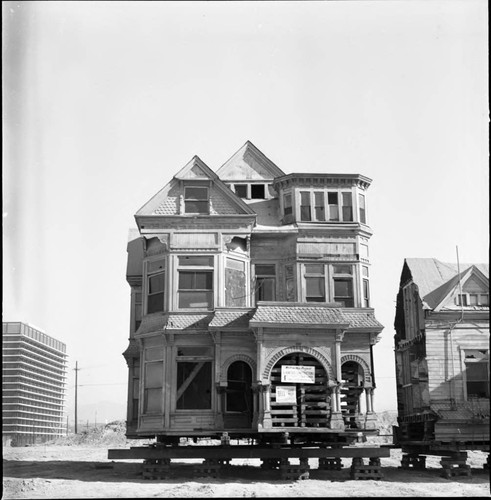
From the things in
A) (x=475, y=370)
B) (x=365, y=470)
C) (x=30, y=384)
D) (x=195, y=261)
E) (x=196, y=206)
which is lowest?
(x=365, y=470)

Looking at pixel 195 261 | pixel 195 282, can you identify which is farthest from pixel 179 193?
pixel 195 282

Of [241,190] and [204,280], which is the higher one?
[241,190]

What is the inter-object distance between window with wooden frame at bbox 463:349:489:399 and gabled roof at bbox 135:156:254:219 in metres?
10.1

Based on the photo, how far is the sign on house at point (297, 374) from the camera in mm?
26453

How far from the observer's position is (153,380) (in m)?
28.0

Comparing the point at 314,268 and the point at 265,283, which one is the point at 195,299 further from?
the point at 314,268

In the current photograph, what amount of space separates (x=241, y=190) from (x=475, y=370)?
40.0 ft

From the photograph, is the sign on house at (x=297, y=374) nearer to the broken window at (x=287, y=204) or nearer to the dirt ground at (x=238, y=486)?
the dirt ground at (x=238, y=486)

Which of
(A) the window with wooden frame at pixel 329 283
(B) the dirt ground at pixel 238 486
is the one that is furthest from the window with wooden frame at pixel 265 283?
(B) the dirt ground at pixel 238 486

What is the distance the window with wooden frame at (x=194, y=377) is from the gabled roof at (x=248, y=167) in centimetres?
873

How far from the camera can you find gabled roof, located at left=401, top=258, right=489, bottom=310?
29500mm

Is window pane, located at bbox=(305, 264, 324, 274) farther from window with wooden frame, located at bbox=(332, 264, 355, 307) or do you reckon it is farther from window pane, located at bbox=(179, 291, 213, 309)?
window pane, located at bbox=(179, 291, 213, 309)

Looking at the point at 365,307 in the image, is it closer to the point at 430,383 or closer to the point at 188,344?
the point at 430,383

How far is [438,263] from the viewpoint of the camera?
3269 centimetres
